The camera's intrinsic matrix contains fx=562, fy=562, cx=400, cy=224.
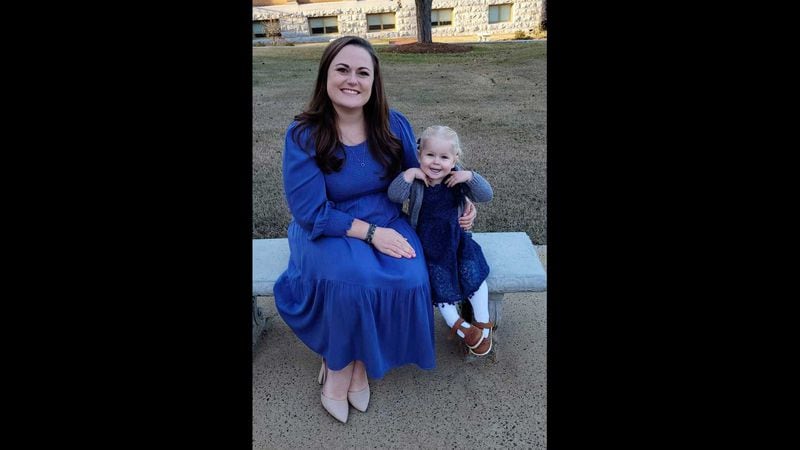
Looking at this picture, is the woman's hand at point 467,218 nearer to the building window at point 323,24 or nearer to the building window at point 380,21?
the building window at point 380,21

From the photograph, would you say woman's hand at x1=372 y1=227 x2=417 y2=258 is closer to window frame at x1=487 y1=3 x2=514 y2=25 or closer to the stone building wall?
the stone building wall

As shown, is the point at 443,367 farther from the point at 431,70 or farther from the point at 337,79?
the point at 431,70

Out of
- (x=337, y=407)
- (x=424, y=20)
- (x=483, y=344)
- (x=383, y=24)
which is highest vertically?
(x=383, y=24)

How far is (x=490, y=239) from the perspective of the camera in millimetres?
2992

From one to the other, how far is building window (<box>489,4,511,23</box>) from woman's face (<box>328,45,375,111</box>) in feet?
38.3

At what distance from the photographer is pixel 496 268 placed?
2.71 metres

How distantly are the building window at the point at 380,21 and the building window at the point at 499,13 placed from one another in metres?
2.35

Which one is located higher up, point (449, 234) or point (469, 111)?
point (469, 111)

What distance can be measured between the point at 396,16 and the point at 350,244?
37.0 ft

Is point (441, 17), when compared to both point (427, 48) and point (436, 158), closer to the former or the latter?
point (427, 48)

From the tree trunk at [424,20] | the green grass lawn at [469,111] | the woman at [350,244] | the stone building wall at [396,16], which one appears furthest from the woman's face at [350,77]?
the stone building wall at [396,16]

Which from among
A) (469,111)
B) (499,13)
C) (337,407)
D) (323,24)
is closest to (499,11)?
(499,13)

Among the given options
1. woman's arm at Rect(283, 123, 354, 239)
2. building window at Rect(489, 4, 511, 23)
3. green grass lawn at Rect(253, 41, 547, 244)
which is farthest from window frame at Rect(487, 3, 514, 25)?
woman's arm at Rect(283, 123, 354, 239)

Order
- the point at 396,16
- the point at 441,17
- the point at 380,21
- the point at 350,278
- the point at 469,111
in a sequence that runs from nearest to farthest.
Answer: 1. the point at 350,278
2. the point at 469,111
3. the point at 396,16
4. the point at 380,21
5. the point at 441,17
